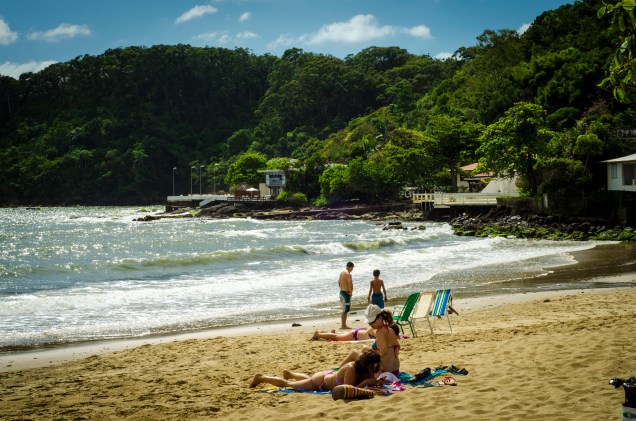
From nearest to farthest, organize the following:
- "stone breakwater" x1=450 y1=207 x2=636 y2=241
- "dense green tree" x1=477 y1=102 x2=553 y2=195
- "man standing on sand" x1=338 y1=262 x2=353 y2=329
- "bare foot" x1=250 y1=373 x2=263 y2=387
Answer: "bare foot" x1=250 y1=373 x2=263 y2=387 → "man standing on sand" x1=338 y1=262 x2=353 y2=329 → "stone breakwater" x1=450 y1=207 x2=636 y2=241 → "dense green tree" x1=477 y1=102 x2=553 y2=195

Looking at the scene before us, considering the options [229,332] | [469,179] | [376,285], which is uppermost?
[469,179]

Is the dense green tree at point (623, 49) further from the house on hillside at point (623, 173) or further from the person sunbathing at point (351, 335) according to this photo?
the house on hillside at point (623, 173)

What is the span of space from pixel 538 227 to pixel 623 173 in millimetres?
5855

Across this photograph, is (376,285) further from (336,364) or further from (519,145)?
(519,145)

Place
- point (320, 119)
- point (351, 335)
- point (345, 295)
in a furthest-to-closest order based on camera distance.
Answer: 1. point (320, 119)
2. point (345, 295)
3. point (351, 335)

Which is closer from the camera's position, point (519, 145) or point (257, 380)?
point (257, 380)

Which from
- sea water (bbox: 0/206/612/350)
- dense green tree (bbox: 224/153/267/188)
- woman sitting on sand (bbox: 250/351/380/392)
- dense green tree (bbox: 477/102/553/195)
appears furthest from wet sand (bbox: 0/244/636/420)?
dense green tree (bbox: 224/153/267/188)

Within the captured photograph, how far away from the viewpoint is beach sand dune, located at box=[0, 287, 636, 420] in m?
6.39

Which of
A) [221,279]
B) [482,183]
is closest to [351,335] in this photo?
[221,279]

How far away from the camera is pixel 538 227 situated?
37.9 meters

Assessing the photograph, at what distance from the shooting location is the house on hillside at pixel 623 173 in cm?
3694

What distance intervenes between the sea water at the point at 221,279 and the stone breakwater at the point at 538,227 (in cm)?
213

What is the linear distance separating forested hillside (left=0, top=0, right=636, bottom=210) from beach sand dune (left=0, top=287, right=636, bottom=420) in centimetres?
3193

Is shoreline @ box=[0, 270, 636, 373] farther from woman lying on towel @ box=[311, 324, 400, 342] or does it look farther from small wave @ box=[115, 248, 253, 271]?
small wave @ box=[115, 248, 253, 271]
